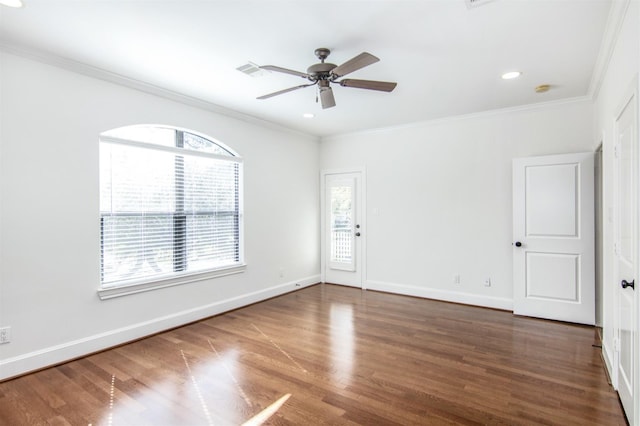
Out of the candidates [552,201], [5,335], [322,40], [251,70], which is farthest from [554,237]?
[5,335]

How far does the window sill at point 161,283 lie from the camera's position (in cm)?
329

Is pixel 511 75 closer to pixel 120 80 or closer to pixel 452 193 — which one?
pixel 452 193

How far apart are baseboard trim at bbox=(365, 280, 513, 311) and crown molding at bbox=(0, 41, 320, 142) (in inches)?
127

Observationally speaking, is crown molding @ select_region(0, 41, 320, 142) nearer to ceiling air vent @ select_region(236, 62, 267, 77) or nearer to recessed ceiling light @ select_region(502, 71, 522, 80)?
ceiling air vent @ select_region(236, 62, 267, 77)

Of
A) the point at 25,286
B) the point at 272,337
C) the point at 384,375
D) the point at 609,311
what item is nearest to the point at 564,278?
the point at 609,311

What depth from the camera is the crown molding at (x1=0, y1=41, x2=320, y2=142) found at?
109 inches

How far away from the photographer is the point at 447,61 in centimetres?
301

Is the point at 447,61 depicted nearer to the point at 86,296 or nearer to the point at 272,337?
the point at 272,337

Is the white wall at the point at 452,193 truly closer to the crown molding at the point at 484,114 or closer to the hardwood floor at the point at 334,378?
the crown molding at the point at 484,114

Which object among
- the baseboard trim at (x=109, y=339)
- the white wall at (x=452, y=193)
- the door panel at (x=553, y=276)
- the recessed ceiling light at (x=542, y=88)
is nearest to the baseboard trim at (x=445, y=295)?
the white wall at (x=452, y=193)

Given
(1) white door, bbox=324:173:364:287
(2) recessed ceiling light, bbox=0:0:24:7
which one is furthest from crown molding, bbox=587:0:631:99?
(2) recessed ceiling light, bbox=0:0:24:7

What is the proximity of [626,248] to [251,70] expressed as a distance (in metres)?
3.13

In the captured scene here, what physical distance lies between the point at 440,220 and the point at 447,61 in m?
2.55

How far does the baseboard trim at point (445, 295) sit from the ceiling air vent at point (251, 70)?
380cm
